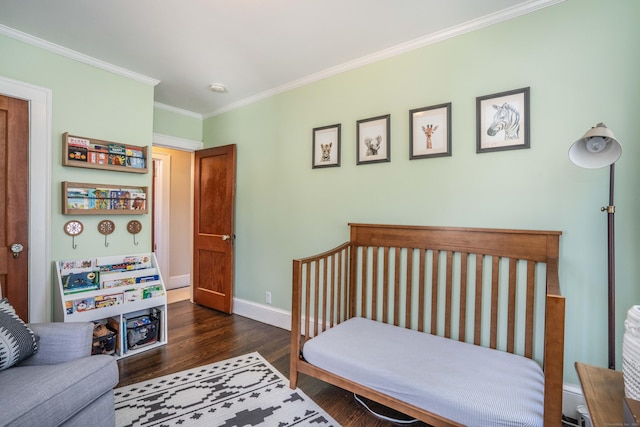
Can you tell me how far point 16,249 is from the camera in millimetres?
2049

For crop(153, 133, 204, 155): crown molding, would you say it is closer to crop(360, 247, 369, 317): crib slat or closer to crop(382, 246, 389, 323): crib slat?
crop(360, 247, 369, 317): crib slat

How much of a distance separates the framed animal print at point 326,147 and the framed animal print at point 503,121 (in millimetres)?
1098

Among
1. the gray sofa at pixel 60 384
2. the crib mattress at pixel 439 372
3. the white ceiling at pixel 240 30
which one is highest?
the white ceiling at pixel 240 30

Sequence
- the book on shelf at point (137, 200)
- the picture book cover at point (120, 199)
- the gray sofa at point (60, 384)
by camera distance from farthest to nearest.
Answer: the book on shelf at point (137, 200)
the picture book cover at point (120, 199)
the gray sofa at point (60, 384)

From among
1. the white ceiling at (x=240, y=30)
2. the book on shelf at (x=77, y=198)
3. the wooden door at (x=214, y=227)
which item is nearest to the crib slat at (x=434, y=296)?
the white ceiling at (x=240, y=30)

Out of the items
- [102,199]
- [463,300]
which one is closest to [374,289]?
[463,300]

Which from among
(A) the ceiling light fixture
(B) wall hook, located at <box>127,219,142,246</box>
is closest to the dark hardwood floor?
(B) wall hook, located at <box>127,219,142,246</box>

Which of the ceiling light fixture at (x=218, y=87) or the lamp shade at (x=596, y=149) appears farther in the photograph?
the ceiling light fixture at (x=218, y=87)

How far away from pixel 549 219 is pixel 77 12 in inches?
123

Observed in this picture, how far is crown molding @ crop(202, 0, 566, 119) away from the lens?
1760mm

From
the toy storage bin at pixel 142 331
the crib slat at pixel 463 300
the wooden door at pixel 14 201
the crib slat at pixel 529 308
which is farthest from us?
the toy storage bin at pixel 142 331

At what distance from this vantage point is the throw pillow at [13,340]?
123cm

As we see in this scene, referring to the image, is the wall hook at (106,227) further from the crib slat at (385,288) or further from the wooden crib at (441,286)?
the crib slat at (385,288)

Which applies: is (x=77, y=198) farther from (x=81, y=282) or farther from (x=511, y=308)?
(x=511, y=308)
